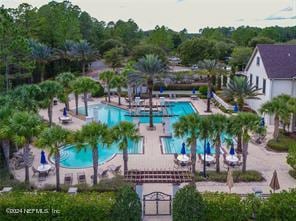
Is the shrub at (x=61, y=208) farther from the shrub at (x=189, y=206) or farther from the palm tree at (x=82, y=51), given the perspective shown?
the palm tree at (x=82, y=51)

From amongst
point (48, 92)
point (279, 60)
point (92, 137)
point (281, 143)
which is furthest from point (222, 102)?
point (92, 137)

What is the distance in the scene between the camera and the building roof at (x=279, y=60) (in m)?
36.1

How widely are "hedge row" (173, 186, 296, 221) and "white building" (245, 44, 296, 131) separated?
67.3 feet

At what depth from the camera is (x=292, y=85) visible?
36.0 metres

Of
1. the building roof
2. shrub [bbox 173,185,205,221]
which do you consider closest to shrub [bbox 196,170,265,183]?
shrub [bbox 173,185,205,221]

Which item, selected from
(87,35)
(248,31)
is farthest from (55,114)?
(248,31)

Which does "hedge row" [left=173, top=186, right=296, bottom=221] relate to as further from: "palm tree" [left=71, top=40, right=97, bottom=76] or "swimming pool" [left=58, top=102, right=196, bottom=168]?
"palm tree" [left=71, top=40, right=97, bottom=76]

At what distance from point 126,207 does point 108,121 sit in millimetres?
24444

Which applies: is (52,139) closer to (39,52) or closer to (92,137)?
(92,137)

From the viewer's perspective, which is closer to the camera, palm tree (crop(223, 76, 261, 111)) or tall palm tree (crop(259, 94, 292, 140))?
tall palm tree (crop(259, 94, 292, 140))

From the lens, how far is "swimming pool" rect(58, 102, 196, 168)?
26312 millimetres

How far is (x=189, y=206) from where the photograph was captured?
47.2ft

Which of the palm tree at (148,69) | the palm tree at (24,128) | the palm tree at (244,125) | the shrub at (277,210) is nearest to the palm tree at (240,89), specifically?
the palm tree at (148,69)

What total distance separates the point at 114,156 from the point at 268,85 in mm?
17868
